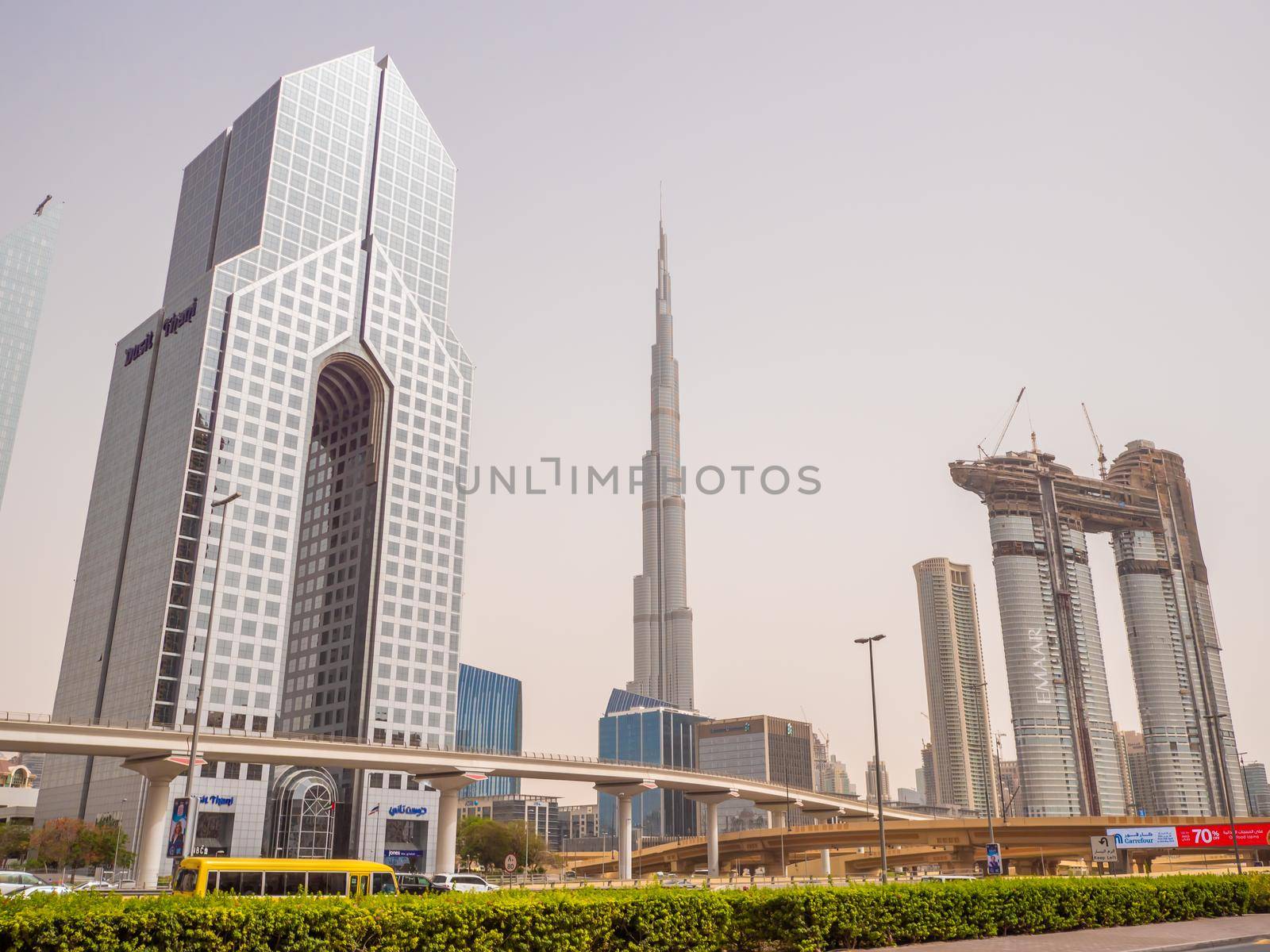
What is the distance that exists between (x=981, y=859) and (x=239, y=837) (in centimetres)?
9338

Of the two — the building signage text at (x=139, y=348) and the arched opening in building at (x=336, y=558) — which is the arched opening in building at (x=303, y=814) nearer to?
the arched opening in building at (x=336, y=558)

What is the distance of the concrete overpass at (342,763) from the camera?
246ft

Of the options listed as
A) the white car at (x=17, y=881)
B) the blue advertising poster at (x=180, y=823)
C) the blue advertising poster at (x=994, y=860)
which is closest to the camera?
the blue advertising poster at (x=180, y=823)

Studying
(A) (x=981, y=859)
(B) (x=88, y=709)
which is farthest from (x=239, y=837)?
(A) (x=981, y=859)

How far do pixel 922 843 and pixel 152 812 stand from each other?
307 feet

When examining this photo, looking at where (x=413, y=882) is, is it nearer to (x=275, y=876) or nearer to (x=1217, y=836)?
(x=275, y=876)

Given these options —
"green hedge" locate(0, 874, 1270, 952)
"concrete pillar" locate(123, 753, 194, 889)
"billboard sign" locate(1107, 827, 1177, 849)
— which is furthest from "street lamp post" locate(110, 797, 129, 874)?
"green hedge" locate(0, 874, 1270, 952)

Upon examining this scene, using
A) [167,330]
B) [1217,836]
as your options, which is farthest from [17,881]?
[167,330]

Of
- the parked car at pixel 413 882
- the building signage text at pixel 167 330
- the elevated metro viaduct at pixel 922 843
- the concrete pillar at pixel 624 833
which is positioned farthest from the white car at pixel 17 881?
the building signage text at pixel 167 330

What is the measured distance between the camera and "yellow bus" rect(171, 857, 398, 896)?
29.8 m

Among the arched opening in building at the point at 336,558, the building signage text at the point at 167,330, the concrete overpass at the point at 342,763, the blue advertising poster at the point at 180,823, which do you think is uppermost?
the building signage text at the point at 167,330

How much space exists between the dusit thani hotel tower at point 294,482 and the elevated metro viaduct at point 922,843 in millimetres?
46239

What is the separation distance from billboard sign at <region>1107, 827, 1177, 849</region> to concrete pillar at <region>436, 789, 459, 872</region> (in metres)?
59.8

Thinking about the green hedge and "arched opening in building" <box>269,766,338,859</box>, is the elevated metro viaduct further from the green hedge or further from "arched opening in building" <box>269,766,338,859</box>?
the green hedge
